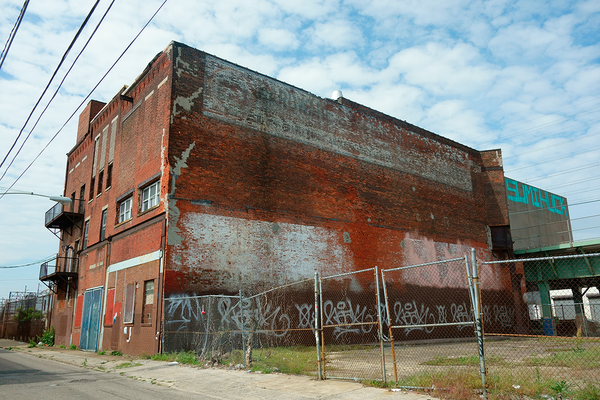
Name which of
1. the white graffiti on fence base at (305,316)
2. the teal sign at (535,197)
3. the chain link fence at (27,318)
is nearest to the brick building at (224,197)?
the white graffiti on fence base at (305,316)

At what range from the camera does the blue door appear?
2159 centimetres

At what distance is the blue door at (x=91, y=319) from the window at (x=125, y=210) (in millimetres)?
3812

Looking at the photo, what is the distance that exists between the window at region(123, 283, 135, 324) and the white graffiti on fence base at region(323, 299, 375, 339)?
8030mm

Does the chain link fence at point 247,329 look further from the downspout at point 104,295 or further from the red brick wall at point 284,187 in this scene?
the downspout at point 104,295

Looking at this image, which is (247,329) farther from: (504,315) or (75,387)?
(504,315)

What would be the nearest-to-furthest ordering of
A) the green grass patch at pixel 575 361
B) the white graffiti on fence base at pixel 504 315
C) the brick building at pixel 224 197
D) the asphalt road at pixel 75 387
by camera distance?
the asphalt road at pixel 75 387 → the green grass patch at pixel 575 361 → the brick building at pixel 224 197 → the white graffiti on fence base at pixel 504 315

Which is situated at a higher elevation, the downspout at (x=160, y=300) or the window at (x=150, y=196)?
the window at (x=150, y=196)

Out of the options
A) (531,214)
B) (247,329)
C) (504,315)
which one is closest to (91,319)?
(247,329)

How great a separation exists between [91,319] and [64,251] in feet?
26.5

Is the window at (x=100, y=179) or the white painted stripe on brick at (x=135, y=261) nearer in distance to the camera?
the white painted stripe on brick at (x=135, y=261)

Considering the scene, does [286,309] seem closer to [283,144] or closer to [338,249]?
[338,249]

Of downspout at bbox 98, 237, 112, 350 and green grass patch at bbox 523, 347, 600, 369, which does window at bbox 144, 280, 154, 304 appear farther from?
green grass patch at bbox 523, 347, 600, 369

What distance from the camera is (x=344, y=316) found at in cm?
2039

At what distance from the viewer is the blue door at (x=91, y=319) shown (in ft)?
70.8
